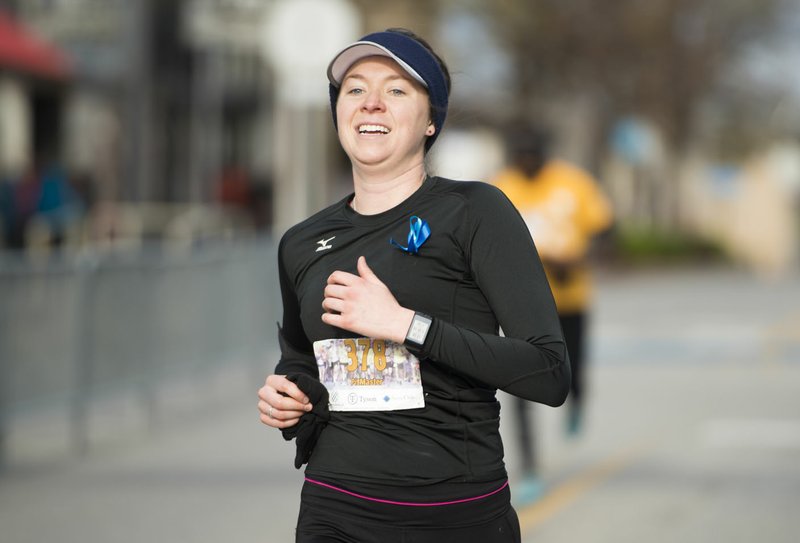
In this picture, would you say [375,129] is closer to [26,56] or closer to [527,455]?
[527,455]

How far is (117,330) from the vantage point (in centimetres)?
1038

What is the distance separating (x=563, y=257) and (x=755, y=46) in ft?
125

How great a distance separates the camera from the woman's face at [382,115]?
353cm

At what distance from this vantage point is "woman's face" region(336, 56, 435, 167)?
3527 mm

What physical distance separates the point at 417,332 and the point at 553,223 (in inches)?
199

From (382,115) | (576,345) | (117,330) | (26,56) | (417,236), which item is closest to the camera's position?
(417,236)

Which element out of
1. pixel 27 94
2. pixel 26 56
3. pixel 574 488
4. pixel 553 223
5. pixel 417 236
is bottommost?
pixel 574 488

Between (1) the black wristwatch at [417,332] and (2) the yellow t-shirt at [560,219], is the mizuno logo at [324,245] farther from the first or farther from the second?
(2) the yellow t-shirt at [560,219]

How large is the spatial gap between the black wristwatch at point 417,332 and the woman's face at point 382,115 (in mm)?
410

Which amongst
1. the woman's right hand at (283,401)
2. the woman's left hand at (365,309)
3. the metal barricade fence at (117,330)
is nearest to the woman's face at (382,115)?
the woman's left hand at (365,309)

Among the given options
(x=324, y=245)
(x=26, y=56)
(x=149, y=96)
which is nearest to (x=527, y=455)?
(x=324, y=245)

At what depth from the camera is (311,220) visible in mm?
3717

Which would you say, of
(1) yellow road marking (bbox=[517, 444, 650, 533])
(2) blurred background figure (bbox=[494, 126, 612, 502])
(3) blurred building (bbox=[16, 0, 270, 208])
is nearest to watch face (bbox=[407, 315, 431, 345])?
(1) yellow road marking (bbox=[517, 444, 650, 533])

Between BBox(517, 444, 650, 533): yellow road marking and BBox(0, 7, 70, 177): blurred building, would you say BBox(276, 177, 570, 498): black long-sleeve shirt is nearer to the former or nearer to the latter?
BBox(517, 444, 650, 533): yellow road marking
